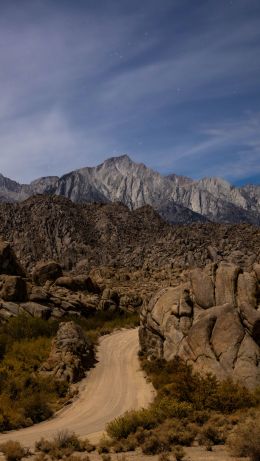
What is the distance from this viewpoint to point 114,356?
34031 millimetres

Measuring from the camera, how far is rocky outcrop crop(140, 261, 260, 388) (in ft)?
76.4

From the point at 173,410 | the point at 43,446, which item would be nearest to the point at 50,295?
the point at 173,410

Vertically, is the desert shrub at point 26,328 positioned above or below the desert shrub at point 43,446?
above

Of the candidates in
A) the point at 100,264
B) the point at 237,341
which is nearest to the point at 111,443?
the point at 237,341

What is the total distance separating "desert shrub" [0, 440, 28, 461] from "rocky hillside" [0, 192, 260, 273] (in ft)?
225

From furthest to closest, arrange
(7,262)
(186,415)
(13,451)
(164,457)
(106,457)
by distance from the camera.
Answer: (7,262)
(186,415)
(13,451)
(106,457)
(164,457)

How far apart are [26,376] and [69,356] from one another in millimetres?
4267

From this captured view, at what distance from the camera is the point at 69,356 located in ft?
95.1

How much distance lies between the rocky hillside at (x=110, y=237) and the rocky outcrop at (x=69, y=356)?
5282cm

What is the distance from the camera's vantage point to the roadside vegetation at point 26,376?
20.5m

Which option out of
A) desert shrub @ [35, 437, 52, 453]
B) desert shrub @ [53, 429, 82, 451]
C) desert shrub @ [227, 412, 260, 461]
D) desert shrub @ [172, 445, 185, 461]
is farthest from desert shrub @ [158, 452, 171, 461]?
desert shrub @ [35, 437, 52, 453]

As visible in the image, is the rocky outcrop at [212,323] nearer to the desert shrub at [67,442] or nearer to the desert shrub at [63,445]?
the desert shrub at [63,445]

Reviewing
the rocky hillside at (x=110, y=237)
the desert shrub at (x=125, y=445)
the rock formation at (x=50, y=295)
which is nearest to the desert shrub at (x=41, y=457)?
the desert shrub at (x=125, y=445)

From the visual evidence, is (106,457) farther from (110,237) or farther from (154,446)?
(110,237)
